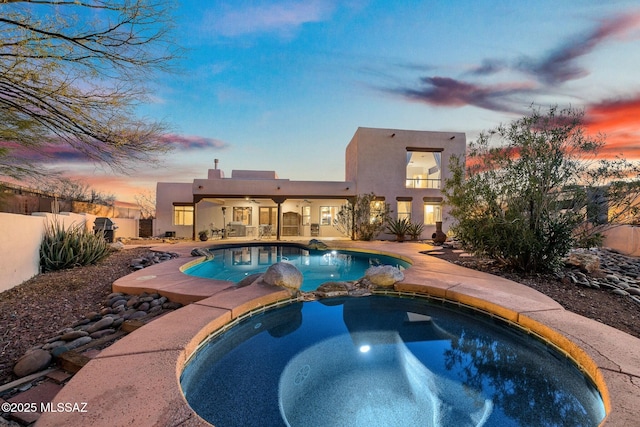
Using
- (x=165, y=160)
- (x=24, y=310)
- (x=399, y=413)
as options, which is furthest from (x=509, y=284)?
(x=24, y=310)

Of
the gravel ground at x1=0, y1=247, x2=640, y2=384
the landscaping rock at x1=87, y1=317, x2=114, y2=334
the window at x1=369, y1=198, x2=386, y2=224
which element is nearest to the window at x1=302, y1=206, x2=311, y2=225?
the window at x1=369, y1=198, x2=386, y2=224

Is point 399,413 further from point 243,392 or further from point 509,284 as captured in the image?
point 509,284

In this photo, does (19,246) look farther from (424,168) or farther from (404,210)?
(424,168)

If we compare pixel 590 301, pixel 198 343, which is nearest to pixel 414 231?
→ pixel 590 301

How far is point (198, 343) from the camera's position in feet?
8.99

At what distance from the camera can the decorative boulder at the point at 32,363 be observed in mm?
2314

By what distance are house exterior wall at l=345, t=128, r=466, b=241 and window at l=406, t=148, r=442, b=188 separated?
34cm

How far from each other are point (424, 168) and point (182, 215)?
16.1m

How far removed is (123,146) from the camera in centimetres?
442

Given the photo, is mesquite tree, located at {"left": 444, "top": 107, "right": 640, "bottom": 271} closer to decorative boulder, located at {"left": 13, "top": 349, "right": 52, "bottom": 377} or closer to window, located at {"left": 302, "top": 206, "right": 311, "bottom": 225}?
decorative boulder, located at {"left": 13, "top": 349, "right": 52, "bottom": 377}

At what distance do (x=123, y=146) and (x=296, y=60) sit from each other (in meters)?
9.53

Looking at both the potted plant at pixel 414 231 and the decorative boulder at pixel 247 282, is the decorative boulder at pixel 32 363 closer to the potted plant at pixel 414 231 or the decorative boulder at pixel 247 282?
the decorative boulder at pixel 247 282

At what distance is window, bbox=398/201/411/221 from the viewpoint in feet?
51.0

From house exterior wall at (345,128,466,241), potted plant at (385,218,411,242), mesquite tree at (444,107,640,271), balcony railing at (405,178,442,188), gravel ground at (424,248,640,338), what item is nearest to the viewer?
gravel ground at (424,248,640,338)
